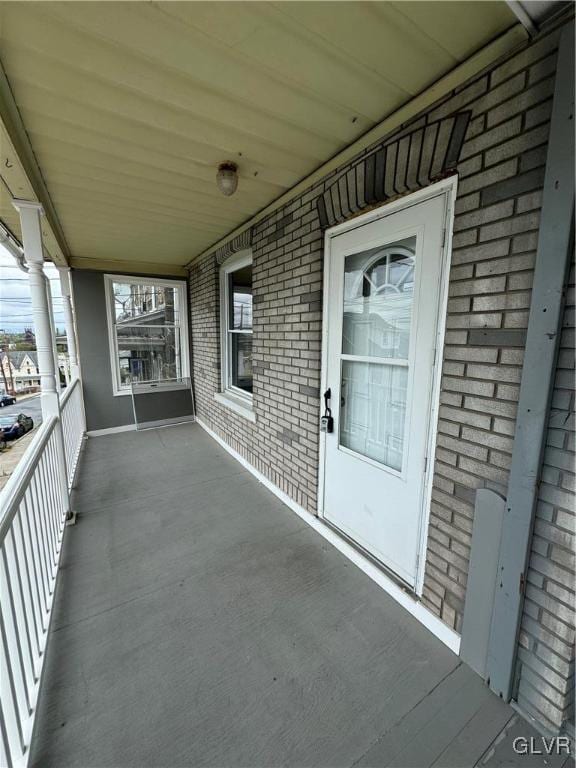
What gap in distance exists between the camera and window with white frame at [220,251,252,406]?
12.8 feet

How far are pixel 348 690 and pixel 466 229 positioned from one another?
209 centimetres

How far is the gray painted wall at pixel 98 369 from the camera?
468 centimetres

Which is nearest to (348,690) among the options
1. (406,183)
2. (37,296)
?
(406,183)

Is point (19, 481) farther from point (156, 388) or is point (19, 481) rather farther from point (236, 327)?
point (156, 388)

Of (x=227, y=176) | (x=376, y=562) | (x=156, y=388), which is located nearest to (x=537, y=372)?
(x=376, y=562)

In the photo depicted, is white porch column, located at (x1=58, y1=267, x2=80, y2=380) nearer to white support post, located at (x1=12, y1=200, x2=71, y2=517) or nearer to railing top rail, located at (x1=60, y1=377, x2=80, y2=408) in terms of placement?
railing top rail, located at (x1=60, y1=377, x2=80, y2=408)

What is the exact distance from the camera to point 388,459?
6.51 feet

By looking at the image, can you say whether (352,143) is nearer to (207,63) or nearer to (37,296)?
(207,63)

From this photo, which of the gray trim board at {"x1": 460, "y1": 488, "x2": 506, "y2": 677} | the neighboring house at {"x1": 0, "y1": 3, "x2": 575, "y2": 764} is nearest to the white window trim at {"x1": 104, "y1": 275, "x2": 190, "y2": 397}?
the neighboring house at {"x1": 0, "y1": 3, "x2": 575, "y2": 764}

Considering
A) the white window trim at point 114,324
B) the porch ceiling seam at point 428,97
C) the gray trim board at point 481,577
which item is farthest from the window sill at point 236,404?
the gray trim board at point 481,577

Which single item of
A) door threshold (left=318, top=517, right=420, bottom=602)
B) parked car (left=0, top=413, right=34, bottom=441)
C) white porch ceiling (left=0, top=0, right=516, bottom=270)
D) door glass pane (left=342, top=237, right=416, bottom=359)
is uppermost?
white porch ceiling (left=0, top=0, right=516, bottom=270)

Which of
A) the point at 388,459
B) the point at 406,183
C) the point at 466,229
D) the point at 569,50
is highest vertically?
the point at 569,50

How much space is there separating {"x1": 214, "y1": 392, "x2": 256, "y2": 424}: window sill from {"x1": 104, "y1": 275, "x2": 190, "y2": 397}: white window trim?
1.38 m

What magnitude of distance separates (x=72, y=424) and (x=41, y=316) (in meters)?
1.88
